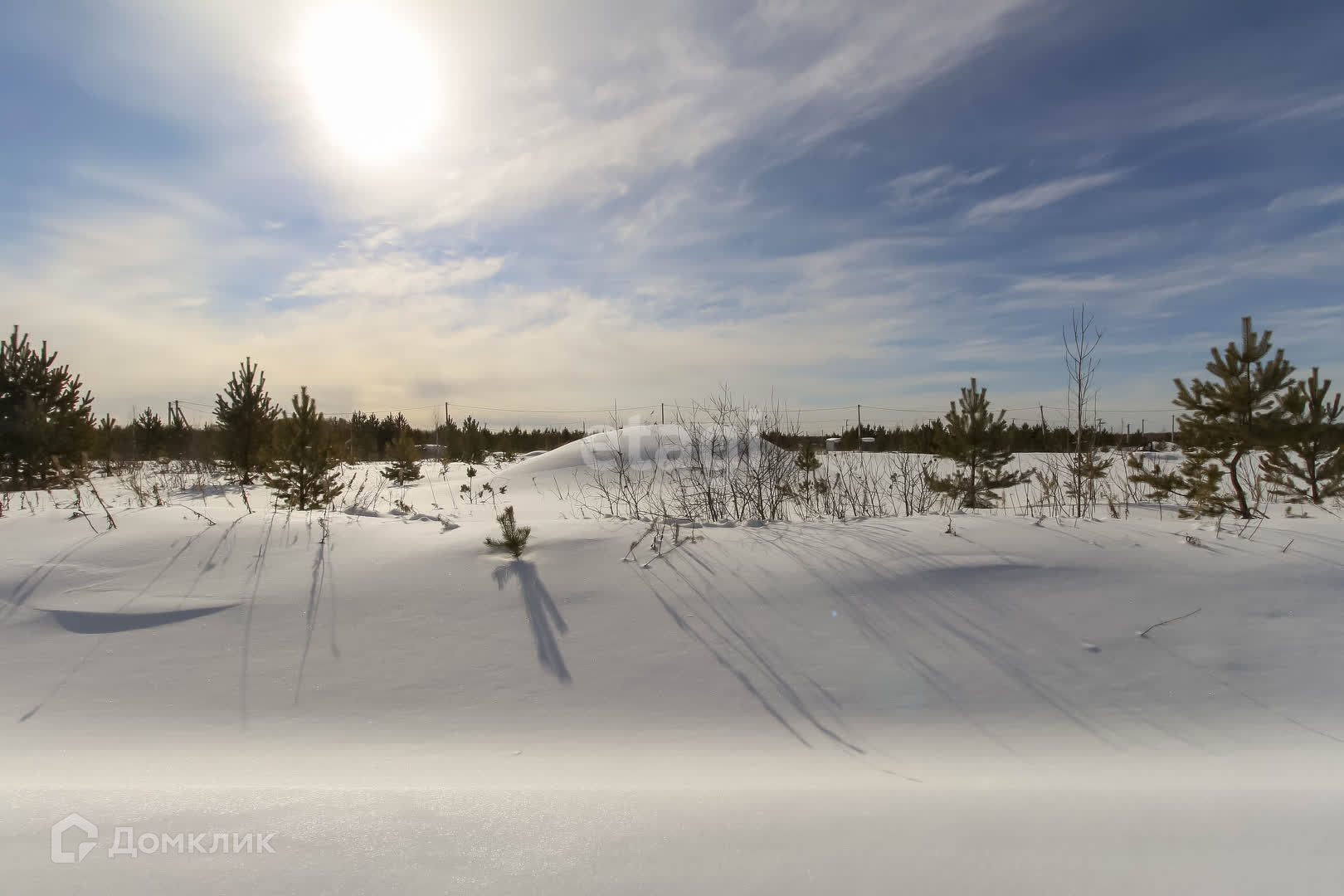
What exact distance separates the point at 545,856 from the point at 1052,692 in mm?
2516

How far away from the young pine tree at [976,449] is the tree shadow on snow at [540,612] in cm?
830

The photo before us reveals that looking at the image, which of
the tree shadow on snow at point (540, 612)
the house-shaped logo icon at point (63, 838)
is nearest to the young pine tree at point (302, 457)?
the tree shadow on snow at point (540, 612)

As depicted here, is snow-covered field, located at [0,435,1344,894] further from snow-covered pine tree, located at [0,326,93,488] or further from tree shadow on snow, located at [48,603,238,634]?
snow-covered pine tree, located at [0,326,93,488]

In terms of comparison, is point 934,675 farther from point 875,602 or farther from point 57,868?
point 57,868

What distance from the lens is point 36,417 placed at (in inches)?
508

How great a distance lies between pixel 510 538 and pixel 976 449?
9296 millimetres

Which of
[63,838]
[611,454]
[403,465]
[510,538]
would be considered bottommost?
[63,838]

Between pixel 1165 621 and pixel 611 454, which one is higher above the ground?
pixel 611 454

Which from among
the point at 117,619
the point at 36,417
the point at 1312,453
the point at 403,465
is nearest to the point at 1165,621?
the point at 117,619

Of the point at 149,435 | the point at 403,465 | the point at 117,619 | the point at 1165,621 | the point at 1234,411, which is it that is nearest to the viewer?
the point at 1165,621

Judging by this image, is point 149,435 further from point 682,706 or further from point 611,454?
point 682,706

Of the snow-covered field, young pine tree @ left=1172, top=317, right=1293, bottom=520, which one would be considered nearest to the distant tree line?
young pine tree @ left=1172, top=317, right=1293, bottom=520

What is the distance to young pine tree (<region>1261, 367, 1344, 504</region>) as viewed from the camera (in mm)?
10008

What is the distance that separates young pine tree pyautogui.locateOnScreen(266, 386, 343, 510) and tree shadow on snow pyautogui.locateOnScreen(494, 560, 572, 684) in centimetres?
724
